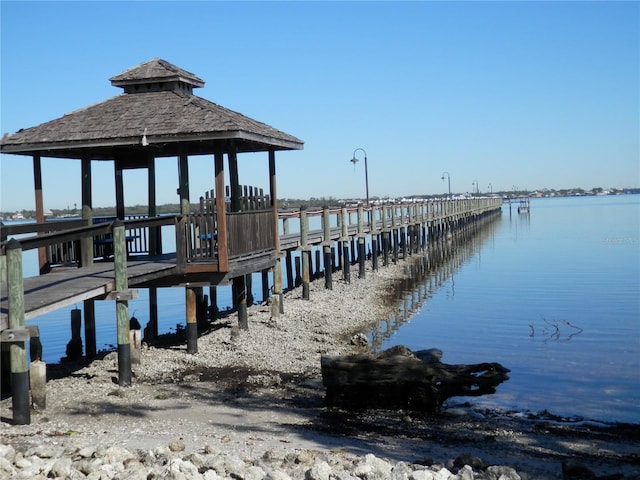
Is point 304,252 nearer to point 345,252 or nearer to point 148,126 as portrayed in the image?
point 345,252

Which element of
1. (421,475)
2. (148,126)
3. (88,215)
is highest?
(148,126)

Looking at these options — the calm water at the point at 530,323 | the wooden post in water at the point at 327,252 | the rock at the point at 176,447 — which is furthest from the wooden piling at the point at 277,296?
the rock at the point at 176,447

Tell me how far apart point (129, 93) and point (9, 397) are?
7.69m

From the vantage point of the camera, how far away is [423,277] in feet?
112

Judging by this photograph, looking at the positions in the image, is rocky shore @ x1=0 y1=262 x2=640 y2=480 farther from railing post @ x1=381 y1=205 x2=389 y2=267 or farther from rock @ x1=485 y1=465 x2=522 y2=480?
railing post @ x1=381 y1=205 x2=389 y2=267

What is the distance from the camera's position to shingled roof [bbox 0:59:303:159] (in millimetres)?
14359

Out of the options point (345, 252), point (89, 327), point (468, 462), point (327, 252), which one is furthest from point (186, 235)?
point (345, 252)

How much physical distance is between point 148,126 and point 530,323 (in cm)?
1176

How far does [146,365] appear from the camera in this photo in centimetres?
1357

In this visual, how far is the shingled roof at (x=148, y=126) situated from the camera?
565 inches

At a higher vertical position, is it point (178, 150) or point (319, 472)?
point (178, 150)

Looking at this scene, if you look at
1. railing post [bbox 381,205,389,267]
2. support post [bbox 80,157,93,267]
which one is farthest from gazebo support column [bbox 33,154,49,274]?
railing post [bbox 381,205,389,267]

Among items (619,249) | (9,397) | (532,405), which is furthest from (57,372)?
(619,249)

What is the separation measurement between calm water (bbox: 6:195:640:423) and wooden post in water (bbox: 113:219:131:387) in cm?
533
